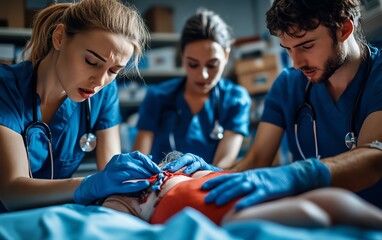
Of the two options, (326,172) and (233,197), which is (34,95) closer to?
(233,197)

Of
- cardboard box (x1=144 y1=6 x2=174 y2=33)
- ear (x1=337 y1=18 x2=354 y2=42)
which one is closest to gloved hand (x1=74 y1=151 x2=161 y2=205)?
ear (x1=337 y1=18 x2=354 y2=42)

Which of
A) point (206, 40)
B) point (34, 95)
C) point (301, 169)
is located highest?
point (206, 40)

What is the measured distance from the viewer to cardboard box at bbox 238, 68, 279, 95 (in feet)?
10.5

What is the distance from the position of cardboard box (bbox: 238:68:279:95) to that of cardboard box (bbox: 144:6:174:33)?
2.56ft

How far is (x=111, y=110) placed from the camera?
1.60 m

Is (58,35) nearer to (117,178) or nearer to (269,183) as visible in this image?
(117,178)

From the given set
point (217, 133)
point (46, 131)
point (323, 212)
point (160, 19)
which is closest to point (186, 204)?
point (323, 212)

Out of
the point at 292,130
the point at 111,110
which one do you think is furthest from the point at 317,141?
the point at 111,110

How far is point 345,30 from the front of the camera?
1.29 meters

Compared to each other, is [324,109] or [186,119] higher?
[324,109]

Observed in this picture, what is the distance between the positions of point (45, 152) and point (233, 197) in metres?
0.83

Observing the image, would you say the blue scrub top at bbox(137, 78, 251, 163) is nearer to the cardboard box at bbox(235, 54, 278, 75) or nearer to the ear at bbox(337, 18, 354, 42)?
the ear at bbox(337, 18, 354, 42)

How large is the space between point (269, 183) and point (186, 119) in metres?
1.21

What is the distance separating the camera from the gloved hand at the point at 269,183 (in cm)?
82
